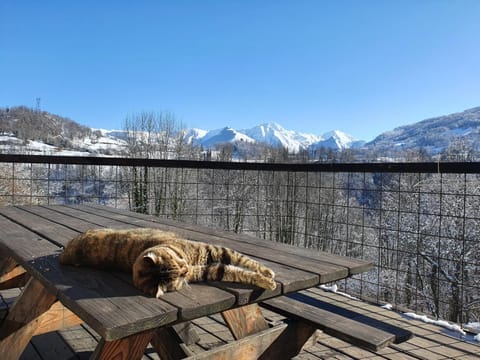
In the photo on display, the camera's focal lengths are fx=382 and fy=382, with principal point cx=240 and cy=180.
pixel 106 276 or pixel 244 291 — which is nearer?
pixel 244 291

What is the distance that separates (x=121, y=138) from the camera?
884 inches

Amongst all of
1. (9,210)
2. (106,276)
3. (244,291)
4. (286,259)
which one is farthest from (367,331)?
(9,210)

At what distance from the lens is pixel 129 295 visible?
0.94 meters

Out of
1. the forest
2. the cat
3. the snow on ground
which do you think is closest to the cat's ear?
the cat

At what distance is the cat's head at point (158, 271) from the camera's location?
36.6 inches

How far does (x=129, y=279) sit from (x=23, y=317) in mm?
650

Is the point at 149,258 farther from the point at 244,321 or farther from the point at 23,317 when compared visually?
the point at 23,317

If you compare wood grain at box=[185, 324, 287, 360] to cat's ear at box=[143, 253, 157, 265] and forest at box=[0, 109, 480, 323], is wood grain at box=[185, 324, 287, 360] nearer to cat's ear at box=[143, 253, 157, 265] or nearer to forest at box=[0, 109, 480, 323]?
cat's ear at box=[143, 253, 157, 265]

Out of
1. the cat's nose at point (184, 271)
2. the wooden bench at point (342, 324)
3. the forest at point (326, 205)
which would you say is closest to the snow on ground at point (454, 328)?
the forest at point (326, 205)

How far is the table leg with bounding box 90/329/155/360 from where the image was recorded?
36.2 inches

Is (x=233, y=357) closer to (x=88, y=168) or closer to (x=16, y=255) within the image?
(x=16, y=255)

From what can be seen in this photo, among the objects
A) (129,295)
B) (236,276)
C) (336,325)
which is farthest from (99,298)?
(336,325)

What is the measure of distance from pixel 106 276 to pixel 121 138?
22.5 m

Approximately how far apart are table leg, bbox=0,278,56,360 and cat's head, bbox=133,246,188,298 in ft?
2.09
